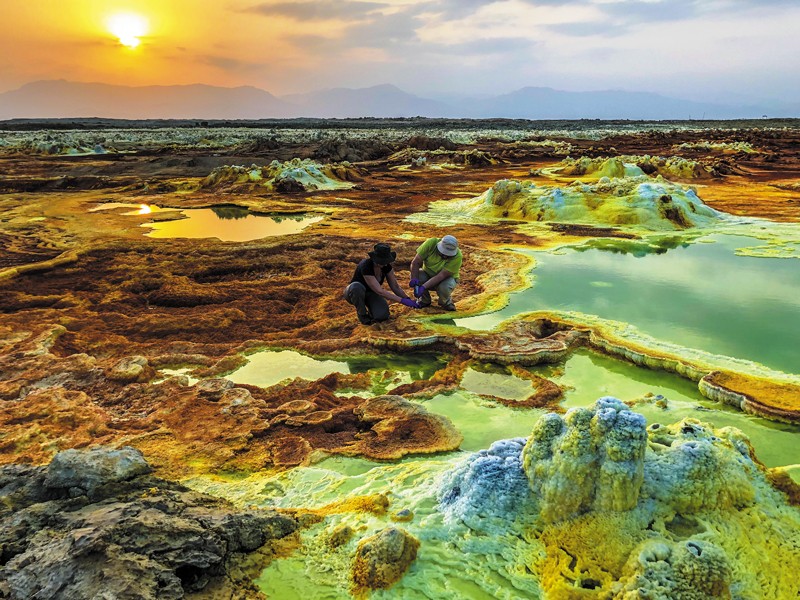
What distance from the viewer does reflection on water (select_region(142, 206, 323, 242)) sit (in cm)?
1056

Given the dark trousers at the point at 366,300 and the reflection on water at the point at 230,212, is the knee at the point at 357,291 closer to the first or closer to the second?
the dark trousers at the point at 366,300

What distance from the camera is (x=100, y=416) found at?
392cm

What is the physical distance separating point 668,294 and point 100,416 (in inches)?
245

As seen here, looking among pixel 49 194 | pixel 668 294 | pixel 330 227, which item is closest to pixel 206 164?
pixel 49 194

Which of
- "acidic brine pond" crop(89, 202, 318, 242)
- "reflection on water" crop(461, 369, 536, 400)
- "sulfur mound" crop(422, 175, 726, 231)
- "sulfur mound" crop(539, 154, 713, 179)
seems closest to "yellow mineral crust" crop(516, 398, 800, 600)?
"reflection on water" crop(461, 369, 536, 400)

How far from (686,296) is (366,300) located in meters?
A: 3.94

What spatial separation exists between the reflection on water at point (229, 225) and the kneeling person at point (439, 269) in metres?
5.01

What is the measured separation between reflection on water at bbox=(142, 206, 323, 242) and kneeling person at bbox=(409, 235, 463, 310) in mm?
5008

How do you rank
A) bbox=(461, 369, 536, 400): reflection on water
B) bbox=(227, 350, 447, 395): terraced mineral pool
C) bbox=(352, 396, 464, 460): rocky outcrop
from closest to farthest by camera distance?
bbox=(352, 396, 464, 460): rocky outcrop, bbox=(461, 369, 536, 400): reflection on water, bbox=(227, 350, 447, 395): terraced mineral pool

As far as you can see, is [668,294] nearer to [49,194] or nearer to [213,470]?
[213,470]

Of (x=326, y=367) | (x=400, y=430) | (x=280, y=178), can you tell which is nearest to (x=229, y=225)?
(x=280, y=178)

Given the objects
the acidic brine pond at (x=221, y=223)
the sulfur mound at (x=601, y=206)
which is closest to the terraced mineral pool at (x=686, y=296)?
the sulfur mound at (x=601, y=206)

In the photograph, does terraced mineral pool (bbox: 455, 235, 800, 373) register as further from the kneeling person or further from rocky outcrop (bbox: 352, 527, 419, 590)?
rocky outcrop (bbox: 352, 527, 419, 590)

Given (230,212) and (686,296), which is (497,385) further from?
(230,212)
